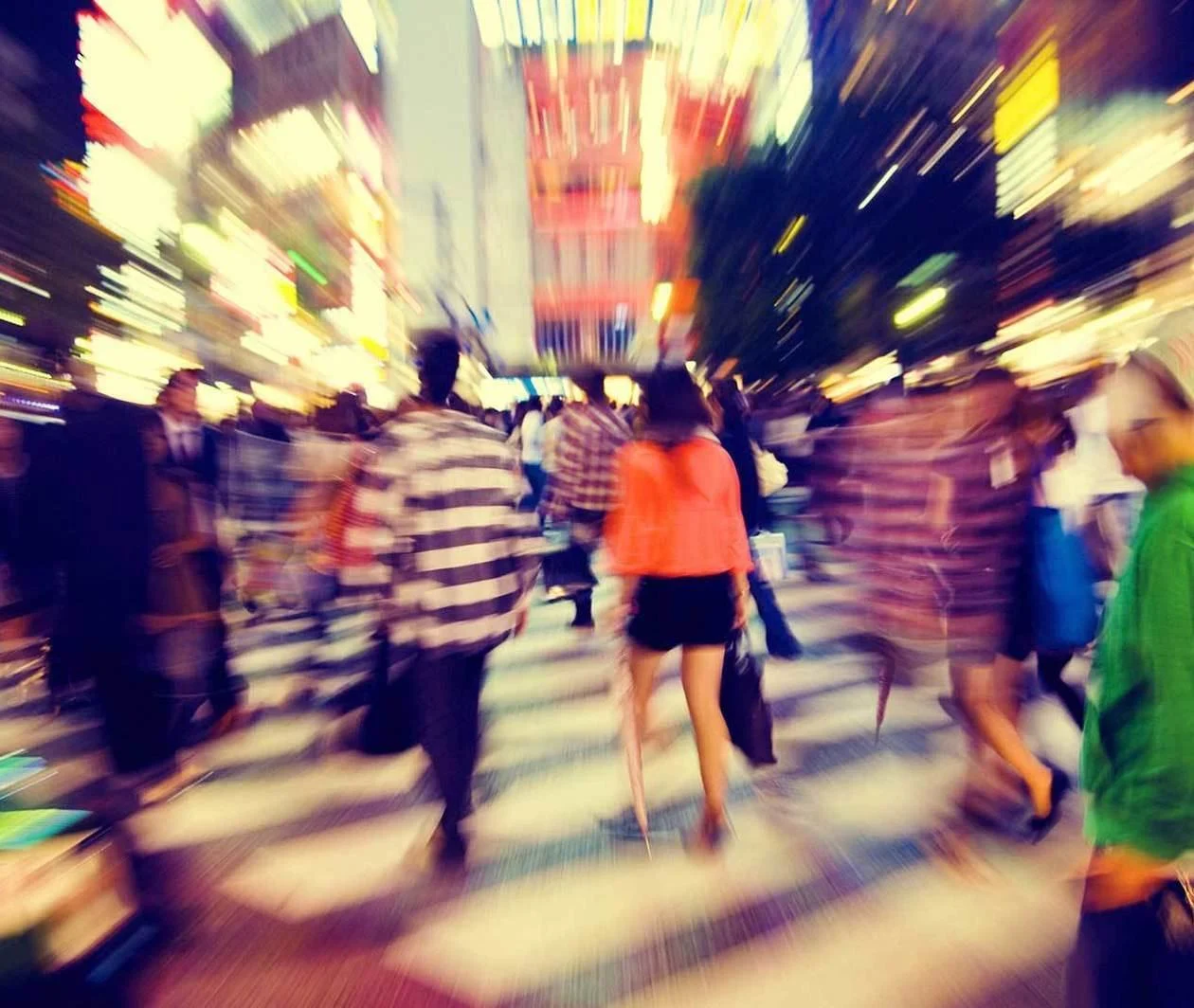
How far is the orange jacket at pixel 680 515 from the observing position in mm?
3504

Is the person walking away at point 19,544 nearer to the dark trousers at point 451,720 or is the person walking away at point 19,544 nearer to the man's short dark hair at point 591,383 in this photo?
the dark trousers at point 451,720

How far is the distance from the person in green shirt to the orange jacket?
1899mm

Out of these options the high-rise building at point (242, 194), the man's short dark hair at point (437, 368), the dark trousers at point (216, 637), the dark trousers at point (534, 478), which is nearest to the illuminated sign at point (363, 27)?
the high-rise building at point (242, 194)

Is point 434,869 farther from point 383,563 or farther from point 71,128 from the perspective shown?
point 71,128

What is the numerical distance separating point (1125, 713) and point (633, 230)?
4944 cm

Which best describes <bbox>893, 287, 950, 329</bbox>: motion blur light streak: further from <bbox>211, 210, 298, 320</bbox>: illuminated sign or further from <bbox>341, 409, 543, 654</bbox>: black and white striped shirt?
<bbox>341, 409, 543, 654</bbox>: black and white striped shirt

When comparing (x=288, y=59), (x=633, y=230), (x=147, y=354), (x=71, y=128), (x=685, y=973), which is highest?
(x=288, y=59)

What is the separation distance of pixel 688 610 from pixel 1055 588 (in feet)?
4.83

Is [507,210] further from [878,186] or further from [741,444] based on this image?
[741,444]

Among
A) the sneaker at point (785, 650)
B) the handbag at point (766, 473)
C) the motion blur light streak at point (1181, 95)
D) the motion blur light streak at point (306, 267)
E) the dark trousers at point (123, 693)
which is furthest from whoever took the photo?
the motion blur light streak at point (306, 267)

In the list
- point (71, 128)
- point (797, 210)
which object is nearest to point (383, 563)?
point (71, 128)

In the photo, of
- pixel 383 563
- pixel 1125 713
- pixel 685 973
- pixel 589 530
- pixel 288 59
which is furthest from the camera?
pixel 288 59

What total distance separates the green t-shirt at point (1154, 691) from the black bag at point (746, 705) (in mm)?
2496

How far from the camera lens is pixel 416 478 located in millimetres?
3301
